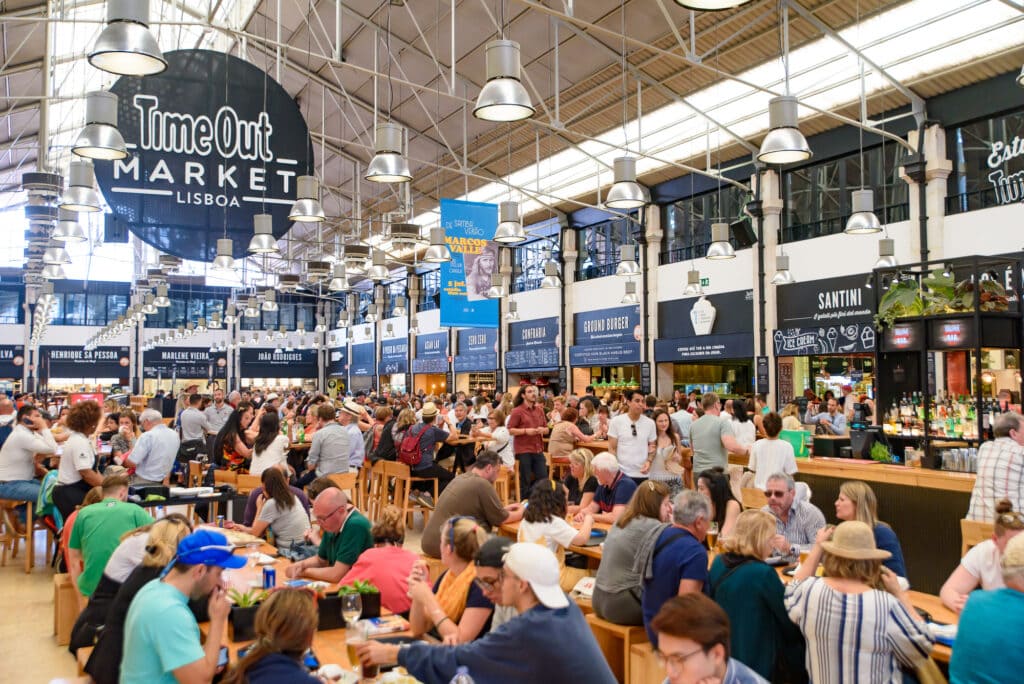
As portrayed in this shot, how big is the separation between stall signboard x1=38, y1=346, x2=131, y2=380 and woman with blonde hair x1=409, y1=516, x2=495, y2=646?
1564 inches

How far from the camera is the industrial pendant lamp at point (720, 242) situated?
44.6 ft

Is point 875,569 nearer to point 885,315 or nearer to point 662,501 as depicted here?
point 662,501

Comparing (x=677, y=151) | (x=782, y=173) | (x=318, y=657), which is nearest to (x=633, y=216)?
(x=677, y=151)

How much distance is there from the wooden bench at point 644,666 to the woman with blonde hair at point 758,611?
637 mm

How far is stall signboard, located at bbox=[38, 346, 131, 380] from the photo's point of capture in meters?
38.8

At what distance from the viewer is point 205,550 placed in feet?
9.70

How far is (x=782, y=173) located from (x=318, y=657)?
16.1 m

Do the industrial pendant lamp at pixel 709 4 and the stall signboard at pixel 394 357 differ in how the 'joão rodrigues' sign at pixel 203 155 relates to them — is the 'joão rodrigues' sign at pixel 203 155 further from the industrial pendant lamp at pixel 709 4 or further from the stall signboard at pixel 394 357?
the stall signboard at pixel 394 357

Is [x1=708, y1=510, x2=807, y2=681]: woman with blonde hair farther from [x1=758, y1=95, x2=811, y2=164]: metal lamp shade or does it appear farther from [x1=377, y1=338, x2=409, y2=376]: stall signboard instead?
[x1=377, y1=338, x2=409, y2=376]: stall signboard

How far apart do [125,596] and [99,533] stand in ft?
5.65

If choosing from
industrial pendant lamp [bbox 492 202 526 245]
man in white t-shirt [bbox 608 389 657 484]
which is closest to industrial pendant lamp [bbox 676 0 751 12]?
man in white t-shirt [bbox 608 389 657 484]

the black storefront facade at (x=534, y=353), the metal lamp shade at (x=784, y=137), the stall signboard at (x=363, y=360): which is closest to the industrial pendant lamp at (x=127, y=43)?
the metal lamp shade at (x=784, y=137)

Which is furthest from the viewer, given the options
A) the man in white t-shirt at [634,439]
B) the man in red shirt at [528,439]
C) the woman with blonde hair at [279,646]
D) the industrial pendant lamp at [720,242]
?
the industrial pendant lamp at [720,242]

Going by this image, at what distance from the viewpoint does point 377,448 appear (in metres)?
10.4
